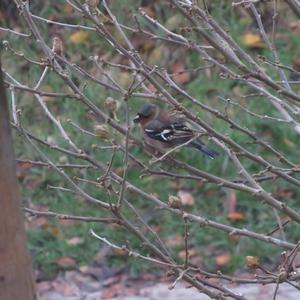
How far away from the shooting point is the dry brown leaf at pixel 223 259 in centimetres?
602

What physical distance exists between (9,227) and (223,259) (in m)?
4.07

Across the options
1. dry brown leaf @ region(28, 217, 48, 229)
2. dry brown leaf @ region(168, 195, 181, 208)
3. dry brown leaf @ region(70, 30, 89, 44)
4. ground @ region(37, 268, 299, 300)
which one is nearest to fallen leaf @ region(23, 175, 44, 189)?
dry brown leaf @ region(28, 217, 48, 229)

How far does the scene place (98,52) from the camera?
8266 millimetres

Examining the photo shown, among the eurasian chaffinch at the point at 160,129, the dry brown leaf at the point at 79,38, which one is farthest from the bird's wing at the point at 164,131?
the dry brown leaf at the point at 79,38

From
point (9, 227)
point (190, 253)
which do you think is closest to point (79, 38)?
point (190, 253)

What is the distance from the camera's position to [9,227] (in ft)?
6.84

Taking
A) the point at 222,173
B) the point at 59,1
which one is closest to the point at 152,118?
the point at 222,173

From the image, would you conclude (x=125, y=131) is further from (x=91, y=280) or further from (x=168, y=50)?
(x=168, y=50)

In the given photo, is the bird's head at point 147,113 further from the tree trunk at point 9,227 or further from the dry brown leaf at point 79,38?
the dry brown leaf at point 79,38

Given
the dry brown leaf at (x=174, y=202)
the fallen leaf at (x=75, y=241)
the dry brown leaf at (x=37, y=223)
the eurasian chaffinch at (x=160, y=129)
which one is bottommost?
the fallen leaf at (x=75, y=241)

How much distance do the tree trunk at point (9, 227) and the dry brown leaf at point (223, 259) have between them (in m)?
3.98

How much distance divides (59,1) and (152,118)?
385 centimetres

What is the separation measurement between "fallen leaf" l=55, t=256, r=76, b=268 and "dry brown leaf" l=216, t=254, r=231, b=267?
92 centimetres

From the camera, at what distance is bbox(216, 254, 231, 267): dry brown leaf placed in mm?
6023
